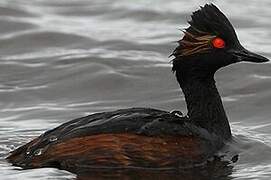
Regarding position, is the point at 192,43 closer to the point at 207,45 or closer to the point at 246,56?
the point at 207,45

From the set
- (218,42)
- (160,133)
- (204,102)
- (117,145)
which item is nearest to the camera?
(117,145)

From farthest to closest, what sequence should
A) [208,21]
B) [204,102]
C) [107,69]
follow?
[107,69], [204,102], [208,21]

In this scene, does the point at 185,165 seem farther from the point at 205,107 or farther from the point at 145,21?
the point at 145,21

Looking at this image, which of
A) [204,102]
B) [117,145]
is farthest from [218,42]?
[117,145]

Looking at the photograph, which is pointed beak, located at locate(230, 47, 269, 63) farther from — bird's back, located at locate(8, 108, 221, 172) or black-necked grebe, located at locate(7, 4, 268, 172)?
bird's back, located at locate(8, 108, 221, 172)

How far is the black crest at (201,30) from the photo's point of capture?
35.2 ft

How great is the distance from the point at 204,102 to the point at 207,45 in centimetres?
62

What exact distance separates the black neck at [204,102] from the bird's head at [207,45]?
0.14m

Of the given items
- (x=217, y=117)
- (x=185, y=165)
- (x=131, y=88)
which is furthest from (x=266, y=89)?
(x=185, y=165)

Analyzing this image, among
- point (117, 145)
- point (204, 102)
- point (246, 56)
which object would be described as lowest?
point (117, 145)

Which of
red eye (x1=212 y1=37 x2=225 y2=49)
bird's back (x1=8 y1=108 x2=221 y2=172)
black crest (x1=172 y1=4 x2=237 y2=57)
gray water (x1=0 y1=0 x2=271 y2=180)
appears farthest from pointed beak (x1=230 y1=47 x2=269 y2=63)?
bird's back (x1=8 y1=108 x2=221 y2=172)

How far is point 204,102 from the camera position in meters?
11.0

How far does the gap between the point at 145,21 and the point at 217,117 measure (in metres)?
6.40

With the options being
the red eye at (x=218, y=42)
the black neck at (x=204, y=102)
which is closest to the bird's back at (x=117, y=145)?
the black neck at (x=204, y=102)
